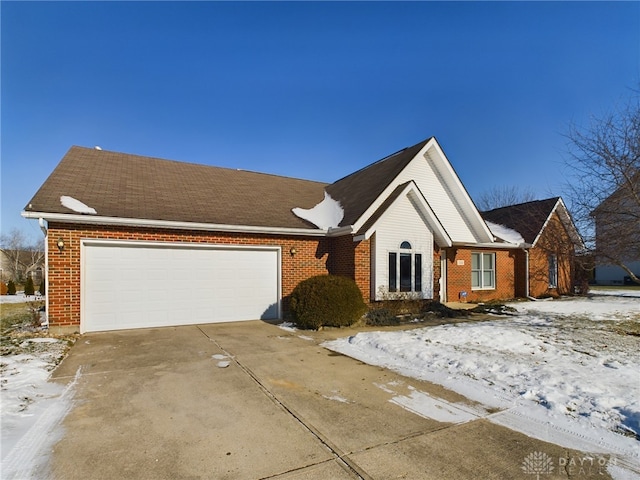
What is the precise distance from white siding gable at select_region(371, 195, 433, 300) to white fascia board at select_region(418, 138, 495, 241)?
10.3 ft

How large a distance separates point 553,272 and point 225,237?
17.4 meters

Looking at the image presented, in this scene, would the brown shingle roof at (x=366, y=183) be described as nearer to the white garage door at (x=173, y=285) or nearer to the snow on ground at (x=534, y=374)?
the white garage door at (x=173, y=285)

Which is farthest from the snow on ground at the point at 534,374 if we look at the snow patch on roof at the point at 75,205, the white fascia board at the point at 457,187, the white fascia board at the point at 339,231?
the snow patch on roof at the point at 75,205

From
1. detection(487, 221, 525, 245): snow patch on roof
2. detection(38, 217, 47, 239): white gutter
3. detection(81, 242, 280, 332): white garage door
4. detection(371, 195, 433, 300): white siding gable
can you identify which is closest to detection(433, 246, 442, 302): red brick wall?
detection(371, 195, 433, 300): white siding gable

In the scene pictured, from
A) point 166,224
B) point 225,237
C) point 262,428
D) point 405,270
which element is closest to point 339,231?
point 405,270

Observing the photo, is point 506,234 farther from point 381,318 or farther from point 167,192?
point 167,192

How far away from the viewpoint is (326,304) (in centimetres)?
958

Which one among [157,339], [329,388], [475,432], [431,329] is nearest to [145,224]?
[157,339]

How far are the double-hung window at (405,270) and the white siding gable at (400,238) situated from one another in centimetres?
15

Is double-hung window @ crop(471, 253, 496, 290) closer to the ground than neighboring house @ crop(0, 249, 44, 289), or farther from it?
farther from it

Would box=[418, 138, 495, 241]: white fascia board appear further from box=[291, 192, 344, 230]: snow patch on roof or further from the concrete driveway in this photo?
the concrete driveway

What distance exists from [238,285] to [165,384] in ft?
18.7

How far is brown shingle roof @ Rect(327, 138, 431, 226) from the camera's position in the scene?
12.2 metres

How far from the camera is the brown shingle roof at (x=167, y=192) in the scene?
9.80 m
